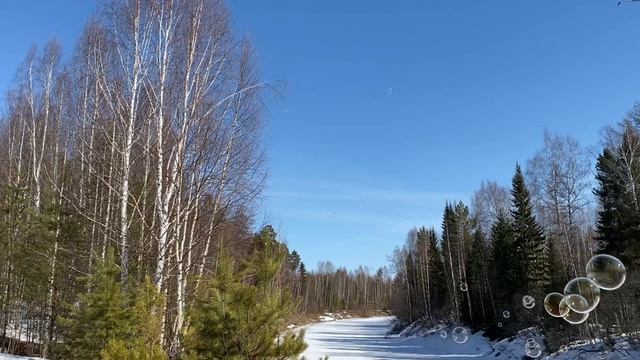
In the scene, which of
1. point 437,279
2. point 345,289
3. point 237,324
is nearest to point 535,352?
point 237,324

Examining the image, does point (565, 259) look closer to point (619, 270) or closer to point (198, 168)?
point (619, 270)

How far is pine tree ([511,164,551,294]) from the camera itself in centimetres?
3061

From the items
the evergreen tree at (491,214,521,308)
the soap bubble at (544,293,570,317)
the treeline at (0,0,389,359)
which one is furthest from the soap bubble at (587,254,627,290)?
the evergreen tree at (491,214,521,308)

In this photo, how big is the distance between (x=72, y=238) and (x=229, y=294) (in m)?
10.3

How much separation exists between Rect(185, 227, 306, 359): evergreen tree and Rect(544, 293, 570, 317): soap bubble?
12.1 meters

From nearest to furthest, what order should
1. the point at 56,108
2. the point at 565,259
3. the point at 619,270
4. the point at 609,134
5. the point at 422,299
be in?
the point at 619,270 < the point at 56,108 < the point at 609,134 < the point at 565,259 < the point at 422,299

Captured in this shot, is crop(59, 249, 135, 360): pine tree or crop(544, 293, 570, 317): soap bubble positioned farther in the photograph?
crop(544, 293, 570, 317): soap bubble

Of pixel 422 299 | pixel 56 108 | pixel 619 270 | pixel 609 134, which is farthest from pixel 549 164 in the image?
pixel 422 299

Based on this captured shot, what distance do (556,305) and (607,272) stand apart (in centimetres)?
518

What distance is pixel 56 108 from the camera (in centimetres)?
2041

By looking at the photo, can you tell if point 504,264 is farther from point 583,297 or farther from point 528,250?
point 583,297

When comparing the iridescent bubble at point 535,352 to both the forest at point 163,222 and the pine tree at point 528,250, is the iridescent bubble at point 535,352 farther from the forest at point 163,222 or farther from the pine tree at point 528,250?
the pine tree at point 528,250

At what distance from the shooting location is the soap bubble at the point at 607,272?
443 inches

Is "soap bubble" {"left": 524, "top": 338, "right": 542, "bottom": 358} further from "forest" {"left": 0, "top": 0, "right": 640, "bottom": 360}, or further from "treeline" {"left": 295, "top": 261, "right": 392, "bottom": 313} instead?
"treeline" {"left": 295, "top": 261, "right": 392, "bottom": 313}
